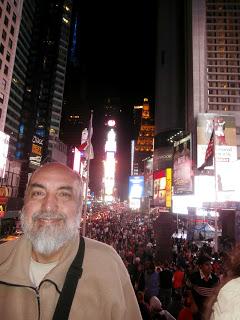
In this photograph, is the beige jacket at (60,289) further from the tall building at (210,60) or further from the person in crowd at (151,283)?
the tall building at (210,60)

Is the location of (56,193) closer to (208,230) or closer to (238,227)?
(238,227)

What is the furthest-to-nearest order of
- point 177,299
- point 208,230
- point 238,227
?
point 208,230 < point 238,227 < point 177,299

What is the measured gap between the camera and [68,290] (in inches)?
89.5

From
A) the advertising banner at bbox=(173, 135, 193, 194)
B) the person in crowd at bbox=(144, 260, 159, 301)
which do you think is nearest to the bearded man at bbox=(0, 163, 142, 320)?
the person in crowd at bbox=(144, 260, 159, 301)

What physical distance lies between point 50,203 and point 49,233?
0.29 m

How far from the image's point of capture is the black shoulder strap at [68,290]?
218 cm

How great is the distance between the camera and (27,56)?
96750 mm

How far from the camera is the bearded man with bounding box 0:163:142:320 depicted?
7.58 feet

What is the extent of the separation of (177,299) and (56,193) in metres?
8.82

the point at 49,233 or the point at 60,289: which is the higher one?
the point at 49,233

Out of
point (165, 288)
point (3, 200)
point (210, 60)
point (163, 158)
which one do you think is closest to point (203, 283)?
point (165, 288)

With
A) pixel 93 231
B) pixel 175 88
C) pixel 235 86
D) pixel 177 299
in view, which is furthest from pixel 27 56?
pixel 177 299

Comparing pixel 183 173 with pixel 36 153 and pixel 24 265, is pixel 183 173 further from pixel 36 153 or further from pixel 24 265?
pixel 24 265

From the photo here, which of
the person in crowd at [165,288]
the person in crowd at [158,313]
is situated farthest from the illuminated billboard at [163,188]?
the person in crowd at [158,313]
